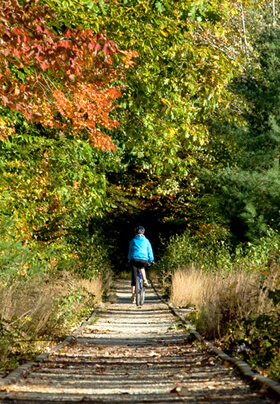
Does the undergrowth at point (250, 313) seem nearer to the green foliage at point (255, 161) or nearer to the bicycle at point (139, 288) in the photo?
the green foliage at point (255, 161)

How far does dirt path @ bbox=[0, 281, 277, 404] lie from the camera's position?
656 centimetres

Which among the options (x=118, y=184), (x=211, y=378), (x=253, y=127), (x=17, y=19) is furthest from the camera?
(x=118, y=184)

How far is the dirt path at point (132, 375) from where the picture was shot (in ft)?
21.5

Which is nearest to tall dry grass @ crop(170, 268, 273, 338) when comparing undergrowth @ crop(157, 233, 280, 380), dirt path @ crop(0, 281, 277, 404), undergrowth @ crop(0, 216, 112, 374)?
undergrowth @ crop(157, 233, 280, 380)

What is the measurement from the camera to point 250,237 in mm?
19938

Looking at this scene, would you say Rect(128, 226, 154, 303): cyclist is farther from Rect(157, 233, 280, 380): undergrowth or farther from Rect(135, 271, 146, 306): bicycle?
Rect(157, 233, 280, 380): undergrowth

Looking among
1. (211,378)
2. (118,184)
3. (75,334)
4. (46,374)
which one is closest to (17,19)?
(46,374)

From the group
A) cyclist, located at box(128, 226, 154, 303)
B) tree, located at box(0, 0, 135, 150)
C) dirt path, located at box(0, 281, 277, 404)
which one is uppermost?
tree, located at box(0, 0, 135, 150)

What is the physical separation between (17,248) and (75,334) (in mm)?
2128

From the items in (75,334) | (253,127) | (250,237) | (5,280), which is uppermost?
(253,127)

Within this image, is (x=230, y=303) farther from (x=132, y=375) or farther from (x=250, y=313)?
(x=132, y=375)

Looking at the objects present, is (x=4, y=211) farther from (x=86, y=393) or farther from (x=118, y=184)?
(x=118, y=184)

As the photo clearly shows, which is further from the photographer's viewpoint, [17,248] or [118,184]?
[118,184]

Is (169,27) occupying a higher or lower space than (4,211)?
higher
